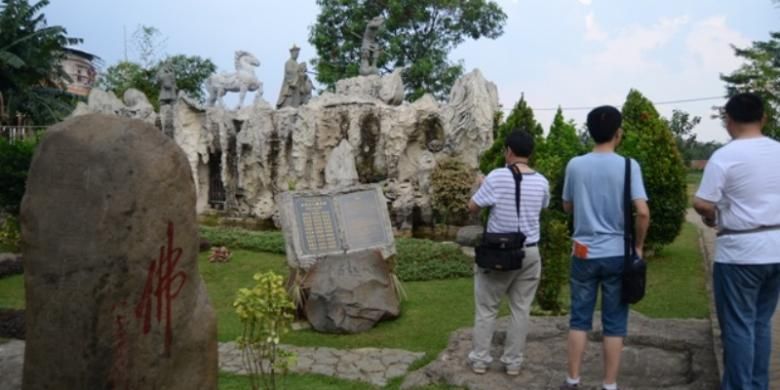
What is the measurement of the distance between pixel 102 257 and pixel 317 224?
5595 mm

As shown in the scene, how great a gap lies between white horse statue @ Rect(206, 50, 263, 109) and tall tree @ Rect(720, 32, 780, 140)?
723 inches

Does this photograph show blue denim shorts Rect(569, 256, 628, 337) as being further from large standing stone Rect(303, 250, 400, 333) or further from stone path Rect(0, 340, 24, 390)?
stone path Rect(0, 340, 24, 390)

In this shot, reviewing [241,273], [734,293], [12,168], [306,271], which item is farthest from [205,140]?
[734,293]

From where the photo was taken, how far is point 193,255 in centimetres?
345

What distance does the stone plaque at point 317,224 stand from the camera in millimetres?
8461

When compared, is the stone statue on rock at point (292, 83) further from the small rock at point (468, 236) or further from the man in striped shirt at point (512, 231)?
the man in striped shirt at point (512, 231)

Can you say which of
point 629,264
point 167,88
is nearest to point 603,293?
point 629,264

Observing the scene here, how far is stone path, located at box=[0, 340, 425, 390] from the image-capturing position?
5429 mm

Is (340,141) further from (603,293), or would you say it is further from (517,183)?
(603,293)

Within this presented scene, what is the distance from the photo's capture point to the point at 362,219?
350 inches

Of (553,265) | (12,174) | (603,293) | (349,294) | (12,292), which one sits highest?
(12,174)

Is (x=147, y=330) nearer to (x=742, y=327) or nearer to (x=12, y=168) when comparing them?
(x=742, y=327)

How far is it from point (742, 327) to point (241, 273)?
28.8ft

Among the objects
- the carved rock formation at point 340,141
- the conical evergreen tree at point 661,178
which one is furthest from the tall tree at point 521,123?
the carved rock formation at point 340,141
